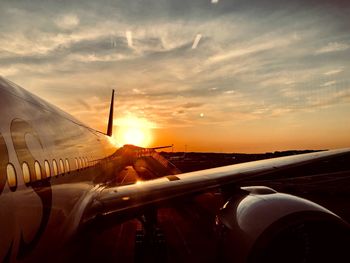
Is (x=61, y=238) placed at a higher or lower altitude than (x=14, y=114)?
lower

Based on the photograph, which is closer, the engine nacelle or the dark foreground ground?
the engine nacelle

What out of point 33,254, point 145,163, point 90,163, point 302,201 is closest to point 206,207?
point 90,163

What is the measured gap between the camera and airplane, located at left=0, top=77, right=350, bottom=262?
383cm

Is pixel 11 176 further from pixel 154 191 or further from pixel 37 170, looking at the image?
pixel 154 191

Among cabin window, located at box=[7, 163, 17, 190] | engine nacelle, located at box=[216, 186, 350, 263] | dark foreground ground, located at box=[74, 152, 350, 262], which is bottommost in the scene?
dark foreground ground, located at box=[74, 152, 350, 262]

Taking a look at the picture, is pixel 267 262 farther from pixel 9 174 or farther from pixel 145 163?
pixel 145 163

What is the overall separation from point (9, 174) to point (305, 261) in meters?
4.03

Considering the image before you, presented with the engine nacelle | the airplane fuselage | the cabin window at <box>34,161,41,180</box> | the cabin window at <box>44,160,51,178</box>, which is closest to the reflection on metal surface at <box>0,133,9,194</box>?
the airplane fuselage

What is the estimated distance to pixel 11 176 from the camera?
12.2ft

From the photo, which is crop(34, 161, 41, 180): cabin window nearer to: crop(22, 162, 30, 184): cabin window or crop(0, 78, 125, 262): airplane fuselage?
crop(0, 78, 125, 262): airplane fuselage

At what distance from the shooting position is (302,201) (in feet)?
17.6

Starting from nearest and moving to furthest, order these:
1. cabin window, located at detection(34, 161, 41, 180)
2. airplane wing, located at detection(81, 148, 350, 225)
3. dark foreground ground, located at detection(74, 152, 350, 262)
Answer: cabin window, located at detection(34, 161, 41, 180) → airplane wing, located at detection(81, 148, 350, 225) → dark foreground ground, located at detection(74, 152, 350, 262)

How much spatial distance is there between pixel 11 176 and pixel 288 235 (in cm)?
378

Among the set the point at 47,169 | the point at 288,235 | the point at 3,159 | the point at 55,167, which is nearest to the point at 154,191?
the point at 55,167
